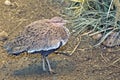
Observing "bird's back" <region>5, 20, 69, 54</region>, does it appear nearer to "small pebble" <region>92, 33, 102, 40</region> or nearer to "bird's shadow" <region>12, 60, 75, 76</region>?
"bird's shadow" <region>12, 60, 75, 76</region>

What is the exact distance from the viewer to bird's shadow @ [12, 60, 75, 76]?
4.56 m

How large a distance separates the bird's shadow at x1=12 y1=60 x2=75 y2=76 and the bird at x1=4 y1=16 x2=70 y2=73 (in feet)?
0.87

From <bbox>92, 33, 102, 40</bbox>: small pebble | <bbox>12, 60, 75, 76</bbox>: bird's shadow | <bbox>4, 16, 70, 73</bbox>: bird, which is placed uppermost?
<bbox>4, 16, 70, 73</bbox>: bird

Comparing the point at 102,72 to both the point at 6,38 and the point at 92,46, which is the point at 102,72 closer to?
the point at 92,46

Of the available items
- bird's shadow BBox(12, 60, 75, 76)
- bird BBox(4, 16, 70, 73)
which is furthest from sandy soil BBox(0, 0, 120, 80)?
bird BBox(4, 16, 70, 73)

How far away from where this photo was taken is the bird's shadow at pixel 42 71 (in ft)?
15.0

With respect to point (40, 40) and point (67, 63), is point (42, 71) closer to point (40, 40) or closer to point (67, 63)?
point (67, 63)

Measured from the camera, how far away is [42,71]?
4.60 m

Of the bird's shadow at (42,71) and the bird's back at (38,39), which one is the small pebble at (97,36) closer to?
the bird's shadow at (42,71)

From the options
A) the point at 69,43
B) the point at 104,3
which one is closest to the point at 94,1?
the point at 104,3

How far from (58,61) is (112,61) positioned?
607mm

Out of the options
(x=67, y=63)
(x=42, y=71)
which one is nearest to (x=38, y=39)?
(x=42, y=71)

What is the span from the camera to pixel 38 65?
4.70m

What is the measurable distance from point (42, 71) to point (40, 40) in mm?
421
